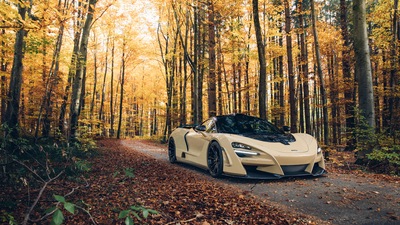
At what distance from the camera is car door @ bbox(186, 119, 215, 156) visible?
20.8ft

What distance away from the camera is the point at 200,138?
6641 mm

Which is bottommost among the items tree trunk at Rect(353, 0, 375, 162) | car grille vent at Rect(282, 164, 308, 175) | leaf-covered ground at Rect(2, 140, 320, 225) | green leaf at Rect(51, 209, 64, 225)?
leaf-covered ground at Rect(2, 140, 320, 225)

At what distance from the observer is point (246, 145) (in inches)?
203

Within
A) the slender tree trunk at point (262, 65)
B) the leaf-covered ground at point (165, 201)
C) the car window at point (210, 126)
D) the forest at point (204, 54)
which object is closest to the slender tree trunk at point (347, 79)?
the forest at point (204, 54)

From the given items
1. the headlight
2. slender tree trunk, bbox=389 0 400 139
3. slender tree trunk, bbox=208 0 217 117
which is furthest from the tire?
slender tree trunk, bbox=389 0 400 139

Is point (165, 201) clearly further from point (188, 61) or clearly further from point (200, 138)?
point (188, 61)

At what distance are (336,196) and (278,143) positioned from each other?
5.01ft

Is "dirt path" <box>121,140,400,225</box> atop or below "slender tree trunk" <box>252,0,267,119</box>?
below

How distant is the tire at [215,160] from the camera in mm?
5537

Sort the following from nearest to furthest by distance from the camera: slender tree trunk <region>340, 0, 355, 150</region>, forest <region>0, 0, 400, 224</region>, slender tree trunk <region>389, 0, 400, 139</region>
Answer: forest <region>0, 0, 400, 224</region> → slender tree trunk <region>389, 0, 400, 139</region> → slender tree trunk <region>340, 0, 355, 150</region>

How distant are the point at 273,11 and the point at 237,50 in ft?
10.4

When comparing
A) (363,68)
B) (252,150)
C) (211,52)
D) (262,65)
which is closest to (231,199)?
(252,150)

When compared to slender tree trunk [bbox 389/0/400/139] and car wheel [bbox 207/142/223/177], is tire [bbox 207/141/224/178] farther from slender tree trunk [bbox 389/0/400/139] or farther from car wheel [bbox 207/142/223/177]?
slender tree trunk [bbox 389/0/400/139]

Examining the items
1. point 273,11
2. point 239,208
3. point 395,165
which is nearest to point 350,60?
point 273,11
